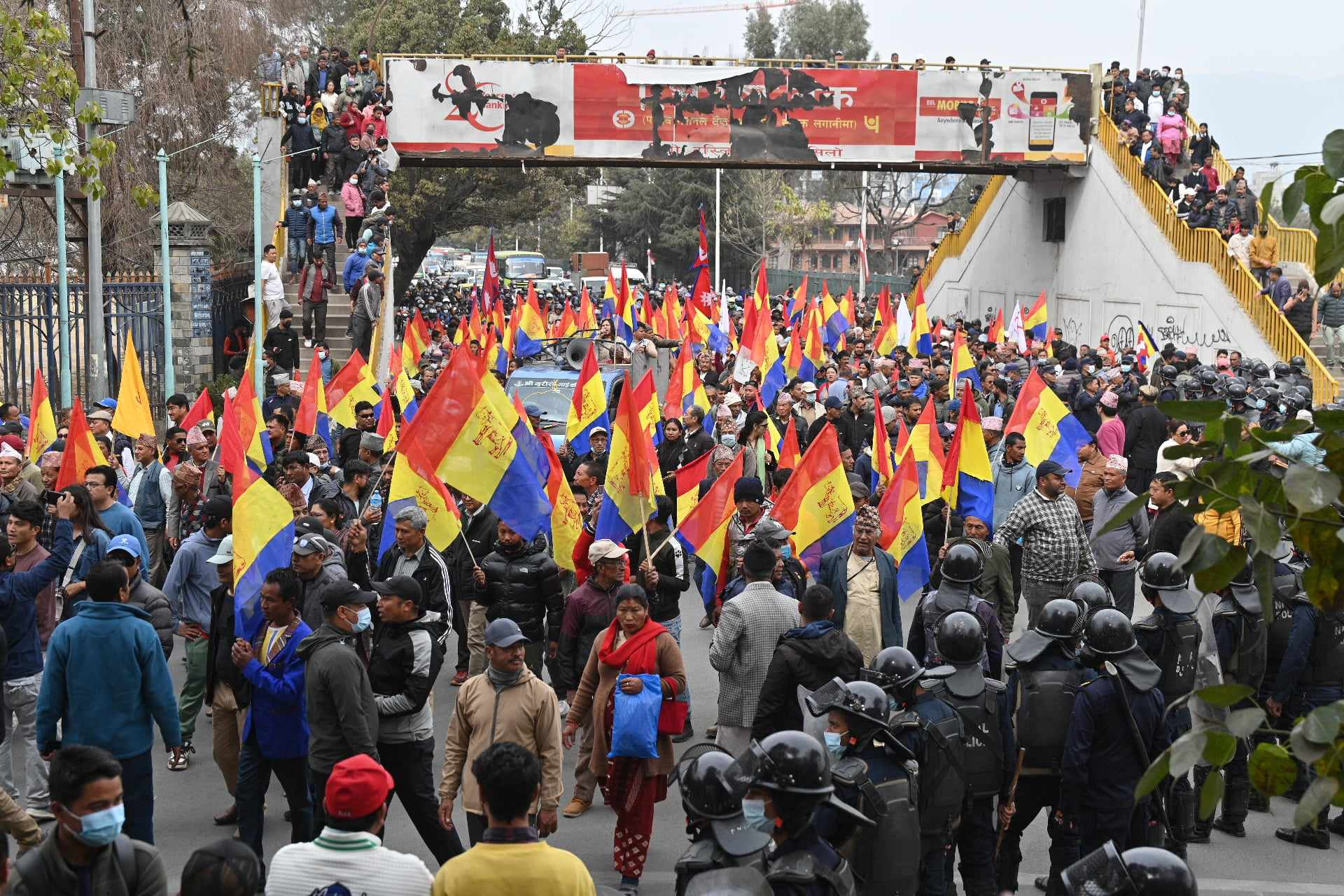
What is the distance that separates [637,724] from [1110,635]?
2080 mm

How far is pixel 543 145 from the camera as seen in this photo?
102 ft

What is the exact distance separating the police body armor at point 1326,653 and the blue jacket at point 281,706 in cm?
492

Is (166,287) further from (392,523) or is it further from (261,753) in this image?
(261,753)

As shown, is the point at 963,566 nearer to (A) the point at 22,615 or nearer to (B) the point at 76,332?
(A) the point at 22,615

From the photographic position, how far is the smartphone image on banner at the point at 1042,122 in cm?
3148

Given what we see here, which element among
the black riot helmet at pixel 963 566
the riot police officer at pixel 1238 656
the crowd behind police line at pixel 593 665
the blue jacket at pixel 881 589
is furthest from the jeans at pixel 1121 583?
the black riot helmet at pixel 963 566

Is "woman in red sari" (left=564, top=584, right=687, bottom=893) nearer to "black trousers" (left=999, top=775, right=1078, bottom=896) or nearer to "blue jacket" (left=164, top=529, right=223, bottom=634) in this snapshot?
"black trousers" (left=999, top=775, right=1078, bottom=896)

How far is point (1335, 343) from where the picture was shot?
23953 millimetres

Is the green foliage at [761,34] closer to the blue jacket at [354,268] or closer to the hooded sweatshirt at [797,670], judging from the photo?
the blue jacket at [354,268]

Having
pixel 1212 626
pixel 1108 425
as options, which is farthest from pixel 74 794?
pixel 1108 425

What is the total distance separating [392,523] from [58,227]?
30.9 feet

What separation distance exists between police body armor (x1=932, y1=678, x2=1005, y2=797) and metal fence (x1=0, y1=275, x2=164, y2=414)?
12.0 meters

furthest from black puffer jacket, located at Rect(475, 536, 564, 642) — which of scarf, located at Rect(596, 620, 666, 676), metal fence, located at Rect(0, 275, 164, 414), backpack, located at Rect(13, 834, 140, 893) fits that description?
metal fence, located at Rect(0, 275, 164, 414)

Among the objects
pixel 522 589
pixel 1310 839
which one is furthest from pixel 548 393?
pixel 1310 839
